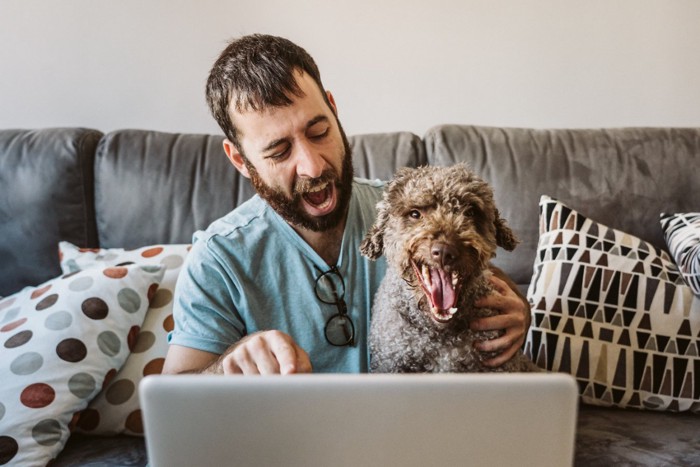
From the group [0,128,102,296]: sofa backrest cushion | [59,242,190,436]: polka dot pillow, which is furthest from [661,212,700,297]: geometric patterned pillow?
[0,128,102,296]: sofa backrest cushion

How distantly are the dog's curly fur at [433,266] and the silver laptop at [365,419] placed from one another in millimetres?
445

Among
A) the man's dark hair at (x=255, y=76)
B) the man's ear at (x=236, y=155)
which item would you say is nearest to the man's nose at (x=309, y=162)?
the man's dark hair at (x=255, y=76)

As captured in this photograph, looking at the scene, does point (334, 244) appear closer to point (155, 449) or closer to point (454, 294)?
point (454, 294)

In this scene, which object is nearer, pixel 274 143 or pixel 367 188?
pixel 274 143

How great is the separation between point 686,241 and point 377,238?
1.01m

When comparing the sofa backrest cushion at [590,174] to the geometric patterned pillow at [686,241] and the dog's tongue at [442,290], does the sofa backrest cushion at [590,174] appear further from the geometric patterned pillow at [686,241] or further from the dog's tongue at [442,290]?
the dog's tongue at [442,290]

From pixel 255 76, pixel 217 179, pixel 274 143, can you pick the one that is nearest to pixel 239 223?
pixel 274 143

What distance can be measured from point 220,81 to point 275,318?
556 millimetres

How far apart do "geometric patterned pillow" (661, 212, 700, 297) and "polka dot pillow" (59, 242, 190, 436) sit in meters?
1.45

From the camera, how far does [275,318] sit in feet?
4.30

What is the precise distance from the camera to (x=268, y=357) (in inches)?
35.0

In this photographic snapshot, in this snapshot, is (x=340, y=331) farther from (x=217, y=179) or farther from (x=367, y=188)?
(x=217, y=179)

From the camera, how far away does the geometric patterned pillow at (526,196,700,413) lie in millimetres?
1596

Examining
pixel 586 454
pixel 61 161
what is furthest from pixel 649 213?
pixel 61 161
